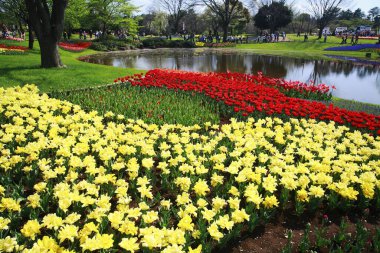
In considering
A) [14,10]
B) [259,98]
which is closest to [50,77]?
[259,98]

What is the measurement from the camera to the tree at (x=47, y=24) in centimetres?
1455

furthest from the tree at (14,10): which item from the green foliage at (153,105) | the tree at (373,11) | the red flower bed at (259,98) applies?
the tree at (373,11)

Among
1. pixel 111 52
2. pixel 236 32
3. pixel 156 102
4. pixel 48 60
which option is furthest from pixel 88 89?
pixel 236 32

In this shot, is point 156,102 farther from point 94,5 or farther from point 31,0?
point 94,5

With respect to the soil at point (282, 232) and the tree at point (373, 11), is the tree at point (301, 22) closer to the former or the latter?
the tree at point (373, 11)

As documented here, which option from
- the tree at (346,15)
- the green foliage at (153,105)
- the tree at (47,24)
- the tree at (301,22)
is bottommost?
the green foliage at (153,105)

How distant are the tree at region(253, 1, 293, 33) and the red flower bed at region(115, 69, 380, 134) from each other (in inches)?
2228

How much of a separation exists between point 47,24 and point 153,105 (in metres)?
9.87

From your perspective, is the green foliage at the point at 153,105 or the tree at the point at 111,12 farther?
the tree at the point at 111,12

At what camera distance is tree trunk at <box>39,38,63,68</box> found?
15.2m

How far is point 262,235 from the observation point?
157 inches

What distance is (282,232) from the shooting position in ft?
13.4

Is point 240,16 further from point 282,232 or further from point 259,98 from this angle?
point 282,232

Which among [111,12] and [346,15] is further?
[346,15]
